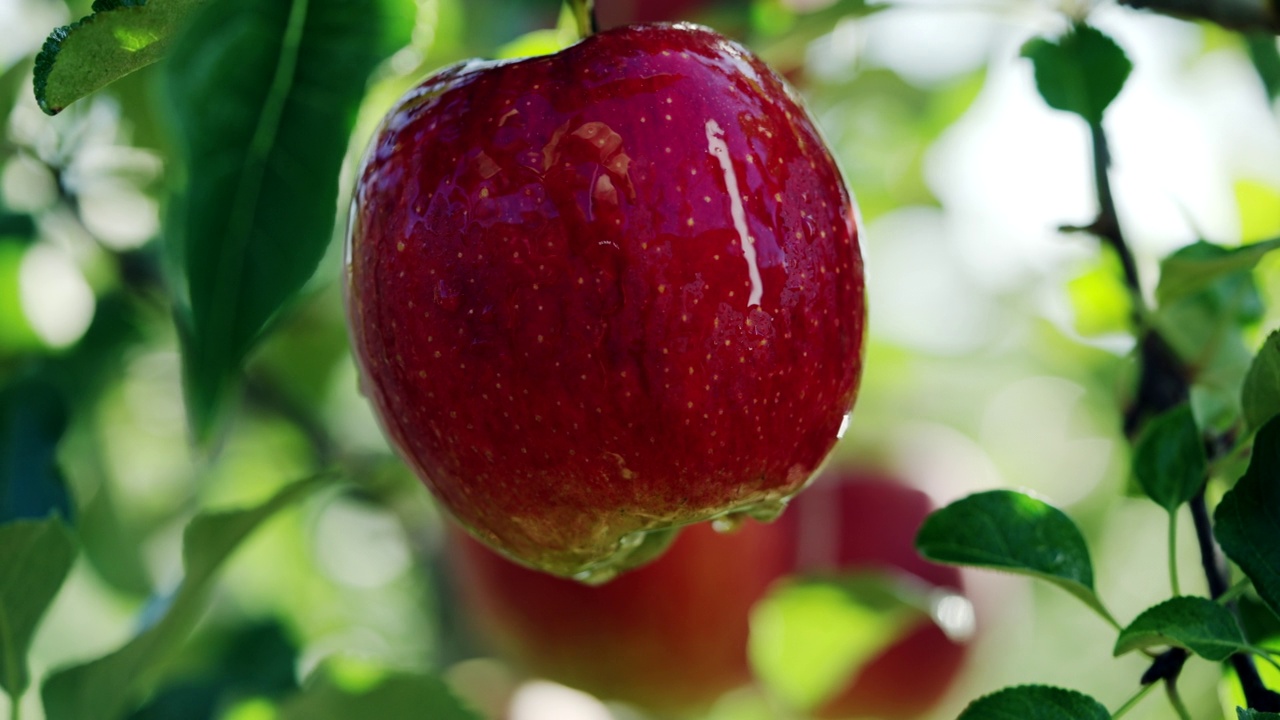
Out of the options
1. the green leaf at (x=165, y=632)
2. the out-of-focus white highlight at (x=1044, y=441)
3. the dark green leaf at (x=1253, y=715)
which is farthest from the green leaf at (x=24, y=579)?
the out-of-focus white highlight at (x=1044, y=441)

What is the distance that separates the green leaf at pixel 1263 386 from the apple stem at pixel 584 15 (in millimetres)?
355

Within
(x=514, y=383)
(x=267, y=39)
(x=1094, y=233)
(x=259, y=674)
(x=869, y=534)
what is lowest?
(x=869, y=534)

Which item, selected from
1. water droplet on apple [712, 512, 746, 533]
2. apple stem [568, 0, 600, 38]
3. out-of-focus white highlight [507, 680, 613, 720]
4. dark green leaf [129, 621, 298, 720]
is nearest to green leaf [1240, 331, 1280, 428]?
water droplet on apple [712, 512, 746, 533]

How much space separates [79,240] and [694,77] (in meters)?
0.88

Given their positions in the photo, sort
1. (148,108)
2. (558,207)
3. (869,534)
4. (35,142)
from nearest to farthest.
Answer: (558,207)
(148,108)
(35,142)
(869,534)

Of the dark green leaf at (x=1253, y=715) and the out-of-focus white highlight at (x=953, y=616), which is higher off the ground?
the dark green leaf at (x=1253, y=715)

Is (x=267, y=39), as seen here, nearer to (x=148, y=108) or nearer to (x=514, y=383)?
(x=514, y=383)

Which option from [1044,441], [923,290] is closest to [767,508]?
[923,290]

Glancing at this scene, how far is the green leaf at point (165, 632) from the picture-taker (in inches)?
29.5

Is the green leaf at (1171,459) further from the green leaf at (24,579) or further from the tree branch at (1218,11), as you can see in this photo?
the green leaf at (24,579)

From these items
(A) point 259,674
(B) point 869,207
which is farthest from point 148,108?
(B) point 869,207

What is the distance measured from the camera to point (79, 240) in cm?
121

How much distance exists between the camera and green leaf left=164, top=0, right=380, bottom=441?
0.55 m

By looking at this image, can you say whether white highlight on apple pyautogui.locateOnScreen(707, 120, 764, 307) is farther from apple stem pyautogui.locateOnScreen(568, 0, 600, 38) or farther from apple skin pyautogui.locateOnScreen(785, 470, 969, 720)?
apple skin pyautogui.locateOnScreen(785, 470, 969, 720)
